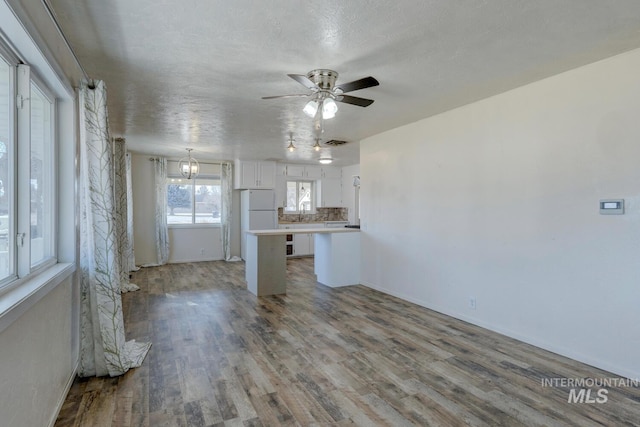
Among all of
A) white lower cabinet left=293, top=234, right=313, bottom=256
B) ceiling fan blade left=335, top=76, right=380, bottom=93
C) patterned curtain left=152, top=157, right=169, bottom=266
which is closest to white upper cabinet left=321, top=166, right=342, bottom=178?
white lower cabinet left=293, top=234, right=313, bottom=256

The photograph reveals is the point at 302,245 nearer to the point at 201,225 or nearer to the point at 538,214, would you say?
the point at 201,225

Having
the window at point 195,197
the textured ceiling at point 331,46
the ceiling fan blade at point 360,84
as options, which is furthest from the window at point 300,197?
the ceiling fan blade at point 360,84

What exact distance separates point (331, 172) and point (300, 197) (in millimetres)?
1055

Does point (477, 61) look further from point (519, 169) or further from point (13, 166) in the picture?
point (13, 166)

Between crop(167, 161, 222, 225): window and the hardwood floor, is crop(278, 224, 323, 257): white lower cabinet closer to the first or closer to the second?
crop(167, 161, 222, 225): window

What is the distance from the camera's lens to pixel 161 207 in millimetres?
7117

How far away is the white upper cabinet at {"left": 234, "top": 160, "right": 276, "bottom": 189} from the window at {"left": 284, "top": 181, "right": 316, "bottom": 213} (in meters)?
1.17

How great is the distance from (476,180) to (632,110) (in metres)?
1.38

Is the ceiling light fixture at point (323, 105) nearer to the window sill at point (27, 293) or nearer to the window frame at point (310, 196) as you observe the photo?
the window sill at point (27, 293)

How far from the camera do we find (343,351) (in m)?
3.02

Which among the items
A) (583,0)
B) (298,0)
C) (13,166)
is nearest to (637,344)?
(583,0)

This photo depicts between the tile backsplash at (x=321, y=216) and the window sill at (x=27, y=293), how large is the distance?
6469 mm

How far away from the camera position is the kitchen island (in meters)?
4.93

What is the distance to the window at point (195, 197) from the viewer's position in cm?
753
